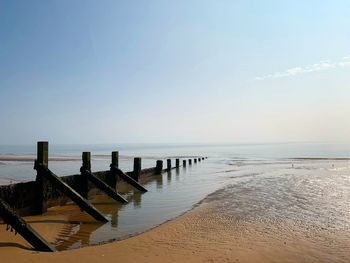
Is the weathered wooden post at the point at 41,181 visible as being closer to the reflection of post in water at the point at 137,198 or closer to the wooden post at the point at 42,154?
the wooden post at the point at 42,154

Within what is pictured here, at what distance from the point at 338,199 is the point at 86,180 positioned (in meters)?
9.00

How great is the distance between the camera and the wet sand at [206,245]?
20.5 feet

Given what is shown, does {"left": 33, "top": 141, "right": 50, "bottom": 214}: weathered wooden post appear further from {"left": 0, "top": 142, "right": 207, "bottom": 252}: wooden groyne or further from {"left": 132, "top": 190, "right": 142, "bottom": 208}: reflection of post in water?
{"left": 132, "top": 190, "right": 142, "bottom": 208}: reflection of post in water

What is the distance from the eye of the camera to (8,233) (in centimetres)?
748

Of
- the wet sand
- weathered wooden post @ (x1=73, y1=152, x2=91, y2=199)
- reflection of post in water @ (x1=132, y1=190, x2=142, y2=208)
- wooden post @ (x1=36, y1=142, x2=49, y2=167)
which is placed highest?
A: wooden post @ (x1=36, y1=142, x2=49, y2=167)

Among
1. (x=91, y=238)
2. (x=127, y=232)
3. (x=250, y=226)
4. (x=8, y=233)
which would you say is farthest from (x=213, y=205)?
(x=8, y=233)

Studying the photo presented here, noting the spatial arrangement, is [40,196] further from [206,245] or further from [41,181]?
[206,245]

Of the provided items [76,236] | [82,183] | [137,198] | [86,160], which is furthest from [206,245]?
[137,198]

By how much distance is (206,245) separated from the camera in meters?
7.09

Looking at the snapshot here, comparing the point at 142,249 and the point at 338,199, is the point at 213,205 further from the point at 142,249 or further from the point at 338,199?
the point at 142,249

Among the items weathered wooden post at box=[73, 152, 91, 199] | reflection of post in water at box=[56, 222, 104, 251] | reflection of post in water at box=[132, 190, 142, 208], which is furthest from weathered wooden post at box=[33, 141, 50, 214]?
reflection of post in water at box=[132, 190, 142, 208]

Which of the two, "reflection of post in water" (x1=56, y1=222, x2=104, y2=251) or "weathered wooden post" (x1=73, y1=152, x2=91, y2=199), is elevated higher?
"weathered wooden post" (x1=73, y1=152, x2=91, y2=199)

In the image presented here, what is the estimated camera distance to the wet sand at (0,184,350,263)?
20.5ft

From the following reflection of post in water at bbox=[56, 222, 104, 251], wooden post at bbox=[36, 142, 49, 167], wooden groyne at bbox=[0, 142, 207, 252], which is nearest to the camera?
wooden groyne at bbox=[0, 142, 207, 252]
